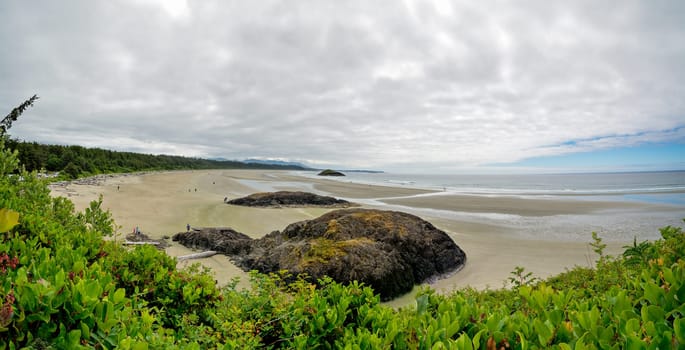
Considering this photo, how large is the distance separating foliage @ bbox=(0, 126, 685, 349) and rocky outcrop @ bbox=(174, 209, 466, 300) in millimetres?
4552

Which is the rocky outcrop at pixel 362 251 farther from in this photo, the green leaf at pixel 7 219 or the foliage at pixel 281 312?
the green leaf at pixel 7 219

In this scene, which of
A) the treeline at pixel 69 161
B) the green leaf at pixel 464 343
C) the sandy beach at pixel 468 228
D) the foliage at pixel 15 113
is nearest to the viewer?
the green leaf at pixel 464 343

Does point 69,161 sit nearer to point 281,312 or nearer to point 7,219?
point 281,312

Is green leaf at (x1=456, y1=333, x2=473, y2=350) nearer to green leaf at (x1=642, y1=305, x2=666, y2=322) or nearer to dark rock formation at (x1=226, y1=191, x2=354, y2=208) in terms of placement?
green leaf at (x1=642, y1=305, x2=666, y2=322)

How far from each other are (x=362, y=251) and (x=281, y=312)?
616 centimetres

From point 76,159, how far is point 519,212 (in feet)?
242

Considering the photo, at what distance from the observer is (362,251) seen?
905 cm

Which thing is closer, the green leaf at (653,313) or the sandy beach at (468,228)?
the green leaf at (653,313)

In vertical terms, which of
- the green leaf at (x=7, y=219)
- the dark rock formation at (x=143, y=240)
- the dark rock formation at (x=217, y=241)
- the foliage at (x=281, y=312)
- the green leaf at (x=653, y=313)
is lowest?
the dark rock formation at (x=143, y=240)

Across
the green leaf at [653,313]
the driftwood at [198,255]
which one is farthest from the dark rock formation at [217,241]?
the green leaf at [653,313]

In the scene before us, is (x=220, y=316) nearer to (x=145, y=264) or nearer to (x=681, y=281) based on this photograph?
(x=145, y=264)

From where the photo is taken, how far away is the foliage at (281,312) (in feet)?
5.52

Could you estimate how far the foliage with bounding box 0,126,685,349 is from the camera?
168 cm

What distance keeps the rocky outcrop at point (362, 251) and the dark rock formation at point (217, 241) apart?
0.05 meters
